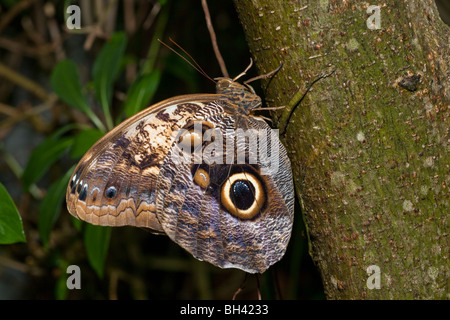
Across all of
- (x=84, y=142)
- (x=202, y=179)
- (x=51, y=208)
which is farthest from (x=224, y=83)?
(x=51, y=208)

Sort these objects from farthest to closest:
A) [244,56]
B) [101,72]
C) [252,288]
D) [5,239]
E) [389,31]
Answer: [252,288] → [244,56] → [101,72] → [5,239] → [389,31]

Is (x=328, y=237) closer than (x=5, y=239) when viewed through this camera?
Yes

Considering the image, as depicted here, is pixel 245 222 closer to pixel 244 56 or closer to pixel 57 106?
pixel 244 56

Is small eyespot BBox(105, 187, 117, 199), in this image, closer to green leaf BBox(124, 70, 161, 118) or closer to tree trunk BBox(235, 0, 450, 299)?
green leaf BBox(124, 70, 161, 118)

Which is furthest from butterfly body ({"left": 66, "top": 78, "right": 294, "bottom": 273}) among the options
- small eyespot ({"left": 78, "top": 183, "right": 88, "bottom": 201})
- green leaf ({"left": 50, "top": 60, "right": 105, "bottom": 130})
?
green leaf ({"left": 50, "top": 60, "right": 105, "bottom": 130})

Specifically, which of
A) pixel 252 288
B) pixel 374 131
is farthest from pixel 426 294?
pixel 252 288

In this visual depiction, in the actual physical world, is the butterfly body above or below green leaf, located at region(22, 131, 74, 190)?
below

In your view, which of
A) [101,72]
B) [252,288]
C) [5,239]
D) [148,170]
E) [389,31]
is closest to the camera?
[389,31]
